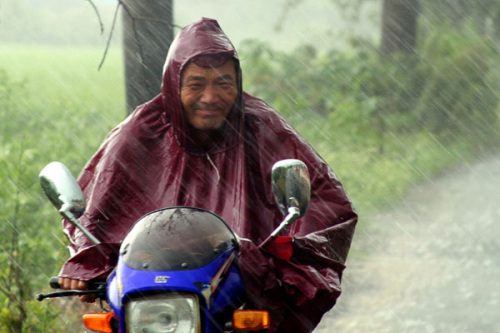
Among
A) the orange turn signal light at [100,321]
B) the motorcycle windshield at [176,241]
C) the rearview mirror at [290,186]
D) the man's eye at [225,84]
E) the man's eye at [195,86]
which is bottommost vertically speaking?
the orange turn signal light at [100,321]

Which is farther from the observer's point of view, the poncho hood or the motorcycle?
the poncho hood

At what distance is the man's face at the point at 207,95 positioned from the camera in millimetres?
3801

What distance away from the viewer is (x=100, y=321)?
292cm

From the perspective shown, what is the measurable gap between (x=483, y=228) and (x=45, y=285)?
16.9ft

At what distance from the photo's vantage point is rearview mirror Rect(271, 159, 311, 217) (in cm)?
296

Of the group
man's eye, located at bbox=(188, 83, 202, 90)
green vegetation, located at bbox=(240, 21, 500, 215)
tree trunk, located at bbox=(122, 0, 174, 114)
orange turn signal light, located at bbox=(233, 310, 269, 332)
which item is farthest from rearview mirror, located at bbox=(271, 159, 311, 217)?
green vegetation, located at bbox=(240, 21, 500, 215)

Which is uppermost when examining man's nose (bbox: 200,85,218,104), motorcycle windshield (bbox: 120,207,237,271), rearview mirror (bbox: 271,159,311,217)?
man's nose (bbox: 200,85,218,104)

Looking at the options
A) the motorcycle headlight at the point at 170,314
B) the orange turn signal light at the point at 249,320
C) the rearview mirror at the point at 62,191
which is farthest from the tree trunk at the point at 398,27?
the motorcycle headlight at the point at 170,314

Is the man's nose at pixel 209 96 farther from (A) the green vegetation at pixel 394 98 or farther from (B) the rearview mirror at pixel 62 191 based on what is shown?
(A) the green vegetation at pixel 394 98

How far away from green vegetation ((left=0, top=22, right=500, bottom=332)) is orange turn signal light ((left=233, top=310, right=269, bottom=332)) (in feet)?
22.4

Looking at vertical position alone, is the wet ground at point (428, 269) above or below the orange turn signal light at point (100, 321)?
below

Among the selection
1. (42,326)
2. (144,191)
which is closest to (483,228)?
(42,326)

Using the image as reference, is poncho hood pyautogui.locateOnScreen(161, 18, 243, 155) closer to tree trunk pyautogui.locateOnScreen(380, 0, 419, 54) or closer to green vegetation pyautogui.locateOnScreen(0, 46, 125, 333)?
green vegetation pyautogui.locateOnScreen(0, 46, 125, 333)

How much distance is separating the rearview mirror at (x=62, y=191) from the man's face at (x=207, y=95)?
798mm
